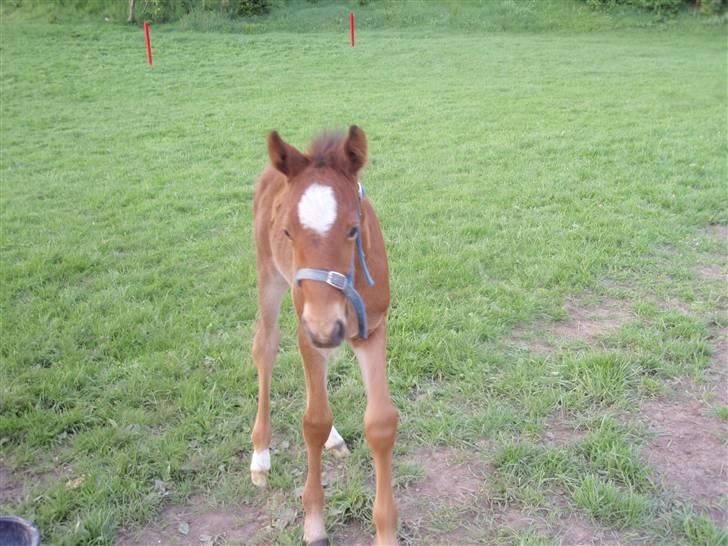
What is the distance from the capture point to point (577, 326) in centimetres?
389

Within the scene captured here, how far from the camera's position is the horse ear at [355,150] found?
2105mm

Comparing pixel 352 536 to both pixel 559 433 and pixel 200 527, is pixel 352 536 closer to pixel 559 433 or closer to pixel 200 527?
pixel 200 527

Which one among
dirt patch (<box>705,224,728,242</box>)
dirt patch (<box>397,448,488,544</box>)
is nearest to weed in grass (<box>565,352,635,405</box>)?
dirt patch (<box>397,448,488,544</box>)

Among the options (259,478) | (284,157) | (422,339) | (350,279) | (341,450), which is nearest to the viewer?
(350,279)

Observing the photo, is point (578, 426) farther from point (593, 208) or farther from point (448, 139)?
point (448, 139)

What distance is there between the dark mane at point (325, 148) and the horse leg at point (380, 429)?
2.33 ft

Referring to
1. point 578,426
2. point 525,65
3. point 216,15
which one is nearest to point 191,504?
point 578,426

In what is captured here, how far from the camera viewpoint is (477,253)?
4863 millimetres

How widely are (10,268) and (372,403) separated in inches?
148

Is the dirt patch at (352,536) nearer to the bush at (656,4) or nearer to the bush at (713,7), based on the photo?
the bush at (656,4)

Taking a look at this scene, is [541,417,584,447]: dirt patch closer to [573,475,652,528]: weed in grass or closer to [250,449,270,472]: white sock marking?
[573,475,652,528]: weed in grass

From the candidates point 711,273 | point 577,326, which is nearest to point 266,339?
point 577,326

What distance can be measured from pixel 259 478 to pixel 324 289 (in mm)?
1271

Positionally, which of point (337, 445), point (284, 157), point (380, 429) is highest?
point (284, 157)
